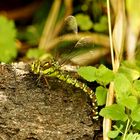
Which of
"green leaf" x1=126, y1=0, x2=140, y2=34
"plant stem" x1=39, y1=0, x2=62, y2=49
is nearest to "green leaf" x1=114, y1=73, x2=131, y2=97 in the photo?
"green leaf" x1=126, y1=0, x2=140, y2=34

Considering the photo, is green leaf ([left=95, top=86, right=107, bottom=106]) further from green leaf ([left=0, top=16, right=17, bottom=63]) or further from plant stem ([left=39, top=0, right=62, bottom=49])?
plant stem ([left=39, top=0, right=62, bottom=49])

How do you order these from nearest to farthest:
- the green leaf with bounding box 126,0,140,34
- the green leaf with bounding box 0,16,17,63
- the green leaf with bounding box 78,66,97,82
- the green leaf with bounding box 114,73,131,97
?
the green leaf with bounding box 114,73,131,97 < the green leaf with bounding box 78,66,97,82 < the green leaf with bounding box 126,0,140,34 < the green leaf with bounding box 0,16,17,63

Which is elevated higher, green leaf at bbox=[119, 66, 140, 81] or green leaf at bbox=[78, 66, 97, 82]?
green leaf at bbox=[78, 66, 97, 82]

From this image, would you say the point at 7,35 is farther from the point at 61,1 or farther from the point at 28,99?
the point at 28,99

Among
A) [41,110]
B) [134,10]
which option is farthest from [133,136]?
[134,10]

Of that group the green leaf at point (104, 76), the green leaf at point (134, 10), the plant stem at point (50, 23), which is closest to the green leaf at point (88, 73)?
the green leaf at point (104, 76)

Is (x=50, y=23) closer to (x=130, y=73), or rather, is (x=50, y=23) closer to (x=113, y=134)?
(x=130, y=73)
